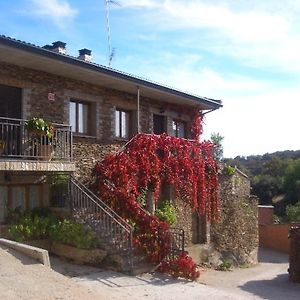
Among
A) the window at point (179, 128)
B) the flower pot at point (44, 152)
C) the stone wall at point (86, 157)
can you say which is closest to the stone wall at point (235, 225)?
the window at point (179, 128)

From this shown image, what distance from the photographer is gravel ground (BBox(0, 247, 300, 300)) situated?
909 centimetres

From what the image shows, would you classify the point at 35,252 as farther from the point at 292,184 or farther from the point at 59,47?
the point at 292,184

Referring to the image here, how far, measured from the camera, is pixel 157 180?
1628cm

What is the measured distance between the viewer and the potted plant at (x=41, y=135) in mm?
13469

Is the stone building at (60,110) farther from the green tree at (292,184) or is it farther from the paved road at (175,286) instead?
the green tree at (292,184)

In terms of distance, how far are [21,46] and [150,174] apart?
5.78 metres

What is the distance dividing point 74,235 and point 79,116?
5104 millimetres

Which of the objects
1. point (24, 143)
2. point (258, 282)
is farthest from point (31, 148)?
point (258, 282)

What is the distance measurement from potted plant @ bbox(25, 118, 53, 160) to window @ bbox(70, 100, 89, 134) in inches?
91.2

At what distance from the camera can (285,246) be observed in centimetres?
2864

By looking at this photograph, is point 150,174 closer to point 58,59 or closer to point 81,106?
point 81,106

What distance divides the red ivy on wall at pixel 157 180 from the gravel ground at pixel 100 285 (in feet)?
3.04

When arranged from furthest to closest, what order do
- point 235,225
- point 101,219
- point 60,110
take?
point 235,225
point 60,110
point 101,219

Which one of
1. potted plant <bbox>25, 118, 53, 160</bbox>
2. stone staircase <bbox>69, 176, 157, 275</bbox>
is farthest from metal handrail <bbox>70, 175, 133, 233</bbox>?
potted plant <bbox>25, 118, 53, 160</bbox>
